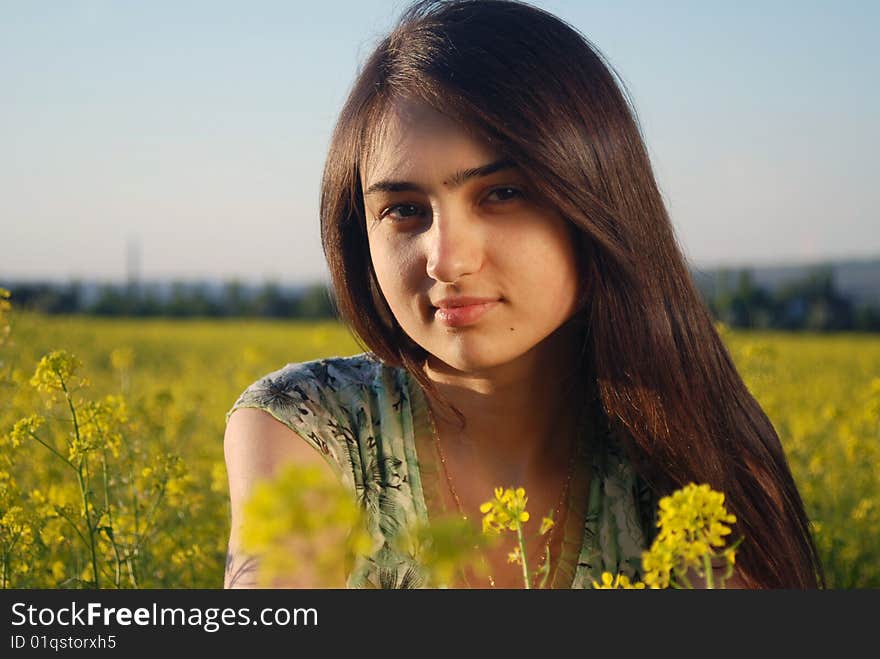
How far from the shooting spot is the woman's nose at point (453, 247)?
5.33ft

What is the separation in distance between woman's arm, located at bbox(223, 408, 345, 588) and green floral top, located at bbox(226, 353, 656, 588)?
0.21 ft

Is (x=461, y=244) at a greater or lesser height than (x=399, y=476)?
greater

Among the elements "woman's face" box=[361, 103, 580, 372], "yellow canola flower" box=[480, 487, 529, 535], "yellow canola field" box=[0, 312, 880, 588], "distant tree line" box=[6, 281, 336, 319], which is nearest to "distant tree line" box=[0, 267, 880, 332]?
"distant tree line" box=[6, 281, 336, 319]

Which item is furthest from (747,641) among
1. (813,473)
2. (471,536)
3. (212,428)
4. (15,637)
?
(212,428)

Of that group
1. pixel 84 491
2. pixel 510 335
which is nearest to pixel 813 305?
pixel 510 335

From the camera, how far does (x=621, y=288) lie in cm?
188

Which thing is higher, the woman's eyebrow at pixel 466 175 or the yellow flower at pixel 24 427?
the woman's eyebrow at pixel 466 175

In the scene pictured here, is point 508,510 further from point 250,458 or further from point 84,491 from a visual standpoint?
point 84,491

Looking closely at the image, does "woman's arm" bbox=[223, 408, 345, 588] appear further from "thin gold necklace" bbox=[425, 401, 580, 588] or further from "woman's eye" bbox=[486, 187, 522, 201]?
"woman's eye" bbox=[486, 187, 522, 201]

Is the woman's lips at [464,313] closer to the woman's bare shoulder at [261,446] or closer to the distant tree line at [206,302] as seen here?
the woman's bare shoulder at [261,446]

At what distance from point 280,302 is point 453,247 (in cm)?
2995

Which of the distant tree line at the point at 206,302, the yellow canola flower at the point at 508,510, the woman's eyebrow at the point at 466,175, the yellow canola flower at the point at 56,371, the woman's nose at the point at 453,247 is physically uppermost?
the distant tree line at the point at 206,302

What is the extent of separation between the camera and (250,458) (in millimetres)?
1790

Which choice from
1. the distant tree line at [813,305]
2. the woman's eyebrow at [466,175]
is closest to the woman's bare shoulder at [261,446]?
the woman's eyebrow at [466,175]
